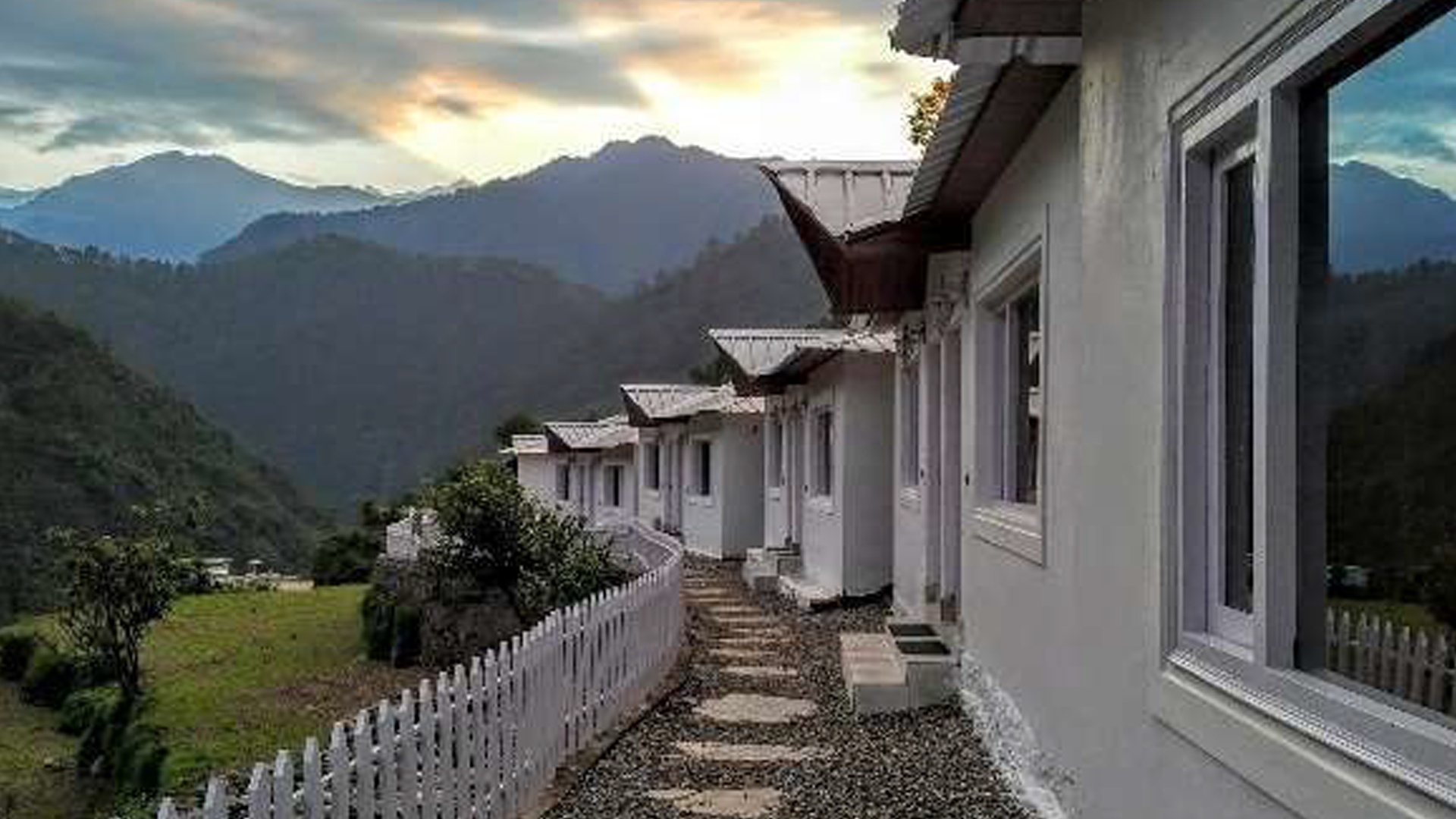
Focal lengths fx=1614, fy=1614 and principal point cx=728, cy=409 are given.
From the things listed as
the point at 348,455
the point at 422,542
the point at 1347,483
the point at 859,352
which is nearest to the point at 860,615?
the point at 859,352

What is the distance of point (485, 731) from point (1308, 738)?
477 centimetres

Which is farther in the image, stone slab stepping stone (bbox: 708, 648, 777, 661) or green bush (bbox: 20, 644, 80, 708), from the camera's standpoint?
green bush (bbox: 20, 644, 80, 708)

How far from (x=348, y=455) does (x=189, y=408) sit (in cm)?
4183

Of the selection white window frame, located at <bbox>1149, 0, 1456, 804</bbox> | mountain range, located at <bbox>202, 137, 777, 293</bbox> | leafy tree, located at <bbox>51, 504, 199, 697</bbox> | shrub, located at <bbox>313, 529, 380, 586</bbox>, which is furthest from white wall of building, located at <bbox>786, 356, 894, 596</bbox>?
mountain range, located at <bbox>202, 137, 777, 293</bbox>

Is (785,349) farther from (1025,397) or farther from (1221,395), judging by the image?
(1221,395)

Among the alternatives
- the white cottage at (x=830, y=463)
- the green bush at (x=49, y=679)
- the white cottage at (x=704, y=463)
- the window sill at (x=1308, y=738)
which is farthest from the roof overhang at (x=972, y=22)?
the green bush at (x=49, y=679)

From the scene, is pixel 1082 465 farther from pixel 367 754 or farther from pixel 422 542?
pixel 422 542

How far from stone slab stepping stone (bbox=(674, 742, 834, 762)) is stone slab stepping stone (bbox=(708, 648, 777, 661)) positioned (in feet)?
12.8

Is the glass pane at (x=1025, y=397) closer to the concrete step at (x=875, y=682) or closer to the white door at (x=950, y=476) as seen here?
the concrete step at (x=875, y=682)

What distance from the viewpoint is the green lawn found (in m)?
16.9

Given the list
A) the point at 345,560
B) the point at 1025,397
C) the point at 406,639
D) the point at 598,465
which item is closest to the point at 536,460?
the point at 598,465

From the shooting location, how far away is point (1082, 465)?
5.83 metres

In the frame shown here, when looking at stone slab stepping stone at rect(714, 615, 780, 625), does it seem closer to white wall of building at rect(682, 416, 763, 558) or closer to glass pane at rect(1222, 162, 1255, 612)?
white wall of building at rect(682, 416, 763, 558)

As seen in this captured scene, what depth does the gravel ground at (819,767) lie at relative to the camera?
7.70 m
